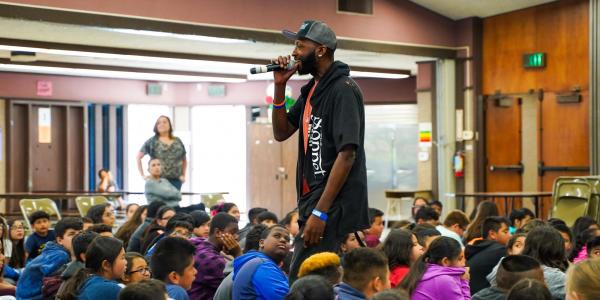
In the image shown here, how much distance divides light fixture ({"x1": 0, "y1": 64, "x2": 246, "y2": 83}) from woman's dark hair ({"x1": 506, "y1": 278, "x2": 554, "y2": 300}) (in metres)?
13.2

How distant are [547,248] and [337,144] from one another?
2118mm

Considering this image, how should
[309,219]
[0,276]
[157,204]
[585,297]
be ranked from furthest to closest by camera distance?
1. [157,204]
2. [0,276]
3. [309,219]
4. [585,297]

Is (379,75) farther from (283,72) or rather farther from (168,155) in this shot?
(283,72)

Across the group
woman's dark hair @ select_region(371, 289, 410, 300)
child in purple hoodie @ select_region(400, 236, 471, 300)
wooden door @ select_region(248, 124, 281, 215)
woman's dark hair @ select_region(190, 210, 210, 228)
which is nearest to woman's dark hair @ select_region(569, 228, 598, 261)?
child in purple hoodie @ select_region(400, 236, 471, 300)

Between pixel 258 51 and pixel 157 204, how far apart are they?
492 centimetres

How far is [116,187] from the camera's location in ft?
59.4

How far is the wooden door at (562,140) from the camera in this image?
12.3m

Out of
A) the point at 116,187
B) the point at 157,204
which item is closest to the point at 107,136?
the point at 116,187

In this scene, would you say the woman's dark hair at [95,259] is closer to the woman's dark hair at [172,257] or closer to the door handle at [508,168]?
the woman's dark hair at [172,257]

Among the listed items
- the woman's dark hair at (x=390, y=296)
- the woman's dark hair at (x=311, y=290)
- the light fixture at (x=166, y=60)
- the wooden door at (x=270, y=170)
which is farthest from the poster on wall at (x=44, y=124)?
the woman's dark hair at (x=390, y=296)

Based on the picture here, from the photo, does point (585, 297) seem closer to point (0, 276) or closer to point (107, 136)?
point (0, 276)

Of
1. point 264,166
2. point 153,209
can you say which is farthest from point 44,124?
point 153,209

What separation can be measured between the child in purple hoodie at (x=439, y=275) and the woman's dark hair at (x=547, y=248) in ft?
2.15

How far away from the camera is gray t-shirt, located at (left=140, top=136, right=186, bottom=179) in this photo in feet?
33.2
